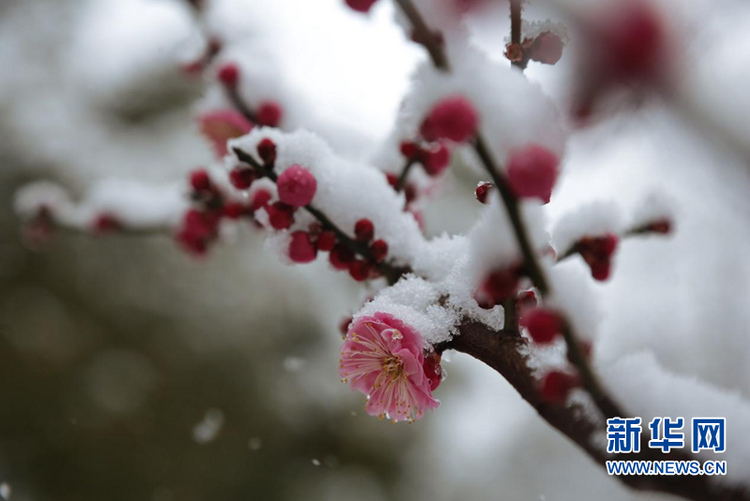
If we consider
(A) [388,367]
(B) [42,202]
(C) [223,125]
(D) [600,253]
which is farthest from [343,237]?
(B) [42,202]

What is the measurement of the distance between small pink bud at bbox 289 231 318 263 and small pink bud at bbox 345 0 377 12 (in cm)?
24

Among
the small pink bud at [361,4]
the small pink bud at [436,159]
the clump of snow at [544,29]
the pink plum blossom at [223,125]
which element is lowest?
the small pink bud at [361,4]

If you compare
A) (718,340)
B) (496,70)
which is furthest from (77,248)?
(718,340)

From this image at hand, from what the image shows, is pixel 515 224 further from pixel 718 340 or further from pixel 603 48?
pixel 718 340

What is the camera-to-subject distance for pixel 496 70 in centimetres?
34

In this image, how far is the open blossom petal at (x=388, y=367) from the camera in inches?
17.7

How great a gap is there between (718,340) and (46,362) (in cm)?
228

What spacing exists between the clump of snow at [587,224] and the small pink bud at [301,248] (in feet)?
0.79

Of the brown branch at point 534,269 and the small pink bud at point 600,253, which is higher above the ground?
the small pink bud at point 600,253

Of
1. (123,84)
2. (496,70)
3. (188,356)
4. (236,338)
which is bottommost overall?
(496,70)

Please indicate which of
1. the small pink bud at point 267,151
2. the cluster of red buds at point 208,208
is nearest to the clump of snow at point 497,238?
the small pink bud at point 267,151

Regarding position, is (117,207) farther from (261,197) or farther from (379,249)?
(379,249)

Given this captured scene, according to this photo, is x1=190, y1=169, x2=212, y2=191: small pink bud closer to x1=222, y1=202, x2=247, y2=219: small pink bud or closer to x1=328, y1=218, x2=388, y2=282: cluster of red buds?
x1=222, y1=202, x2=247, y2=219: small pink bud

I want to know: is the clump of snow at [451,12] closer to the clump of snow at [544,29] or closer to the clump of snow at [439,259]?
the clump of snow at [544,29]
